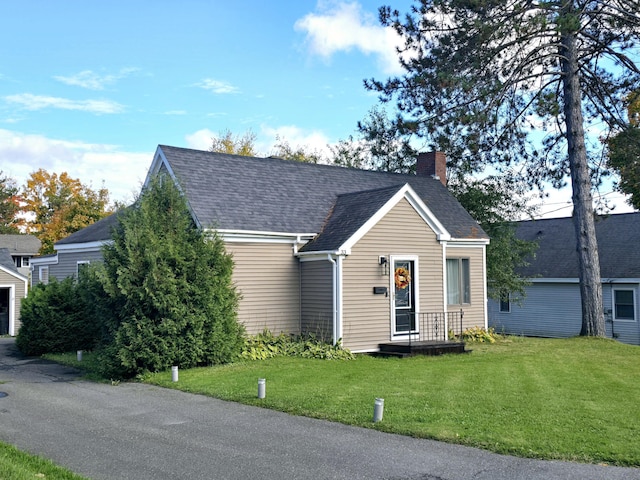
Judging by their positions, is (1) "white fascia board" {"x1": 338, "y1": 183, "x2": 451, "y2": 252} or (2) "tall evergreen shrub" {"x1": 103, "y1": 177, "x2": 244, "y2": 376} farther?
(1) "white fascia board" {"x1": 338, "y1": 183, "x2": 451, "y2": 252}

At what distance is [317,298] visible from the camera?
17656 millimetres

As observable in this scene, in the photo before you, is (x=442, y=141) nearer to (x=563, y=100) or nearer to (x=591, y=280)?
(x=563, y=100)

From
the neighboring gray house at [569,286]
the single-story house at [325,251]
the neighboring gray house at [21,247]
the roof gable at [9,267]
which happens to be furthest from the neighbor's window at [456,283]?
the neighboring gray house at [21,247]

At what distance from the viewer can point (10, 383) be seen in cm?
1352

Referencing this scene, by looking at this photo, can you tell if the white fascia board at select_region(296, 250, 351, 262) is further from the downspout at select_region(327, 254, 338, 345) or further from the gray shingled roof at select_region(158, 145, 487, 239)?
the gray shingled roof at select_region(158, 145, 487, 239)

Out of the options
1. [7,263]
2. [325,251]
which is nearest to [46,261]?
[7,263]

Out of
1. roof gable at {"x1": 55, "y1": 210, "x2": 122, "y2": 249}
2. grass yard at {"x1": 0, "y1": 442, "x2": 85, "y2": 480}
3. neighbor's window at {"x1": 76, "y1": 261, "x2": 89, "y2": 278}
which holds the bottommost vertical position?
grass yard at {"x1": 0, "y1": 442, "x2": 85, "y2": 480}

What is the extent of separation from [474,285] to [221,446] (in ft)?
48.0

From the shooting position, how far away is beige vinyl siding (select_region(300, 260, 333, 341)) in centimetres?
1728

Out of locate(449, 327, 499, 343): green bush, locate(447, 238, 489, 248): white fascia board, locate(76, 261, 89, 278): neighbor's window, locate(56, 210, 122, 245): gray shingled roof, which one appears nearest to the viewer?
locate(76, 261, 89, 278): neighbor's window

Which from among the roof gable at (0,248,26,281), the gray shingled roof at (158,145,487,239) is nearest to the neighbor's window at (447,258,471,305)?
the gray shingled roof at (158,145,487,239)

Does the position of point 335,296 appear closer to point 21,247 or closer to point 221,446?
point 221,446

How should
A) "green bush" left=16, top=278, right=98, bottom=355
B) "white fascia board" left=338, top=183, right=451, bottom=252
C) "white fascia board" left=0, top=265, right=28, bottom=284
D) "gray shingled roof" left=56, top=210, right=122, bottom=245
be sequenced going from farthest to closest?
"white fascia board" left=0, top=265, right=28, bottom=284 < "gray shingled roof" left=56, top=210, right=122, bottom=245 < "green bush" left=16, top=278, right=98, bottom=355 < "white fascia board" left=338, top=183, right=451, bottom=252

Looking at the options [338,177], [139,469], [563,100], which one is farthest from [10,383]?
[563,100]
